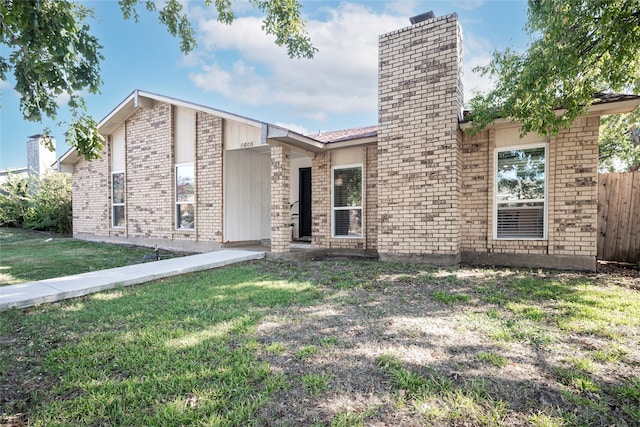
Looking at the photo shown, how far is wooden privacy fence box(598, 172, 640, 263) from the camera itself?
708cm

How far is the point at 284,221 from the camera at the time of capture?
7.97m

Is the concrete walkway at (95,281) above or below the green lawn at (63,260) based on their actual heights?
above

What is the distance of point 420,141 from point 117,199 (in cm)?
1049

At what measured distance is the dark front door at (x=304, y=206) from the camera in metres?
10.9

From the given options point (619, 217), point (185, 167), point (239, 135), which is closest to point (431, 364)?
point (619, 217)

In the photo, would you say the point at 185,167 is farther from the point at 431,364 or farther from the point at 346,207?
the point at 431,364

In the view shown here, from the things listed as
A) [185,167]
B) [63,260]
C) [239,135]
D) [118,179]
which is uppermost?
[239,135]

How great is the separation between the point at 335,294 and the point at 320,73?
41.9 ft

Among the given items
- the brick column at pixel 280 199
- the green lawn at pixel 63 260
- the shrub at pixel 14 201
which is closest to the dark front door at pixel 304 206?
the brick column at pixel 280 199

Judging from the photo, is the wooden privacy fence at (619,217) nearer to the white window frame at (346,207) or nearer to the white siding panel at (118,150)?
the white window frame at (346,207)

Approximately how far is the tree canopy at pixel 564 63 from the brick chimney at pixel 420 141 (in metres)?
0.86

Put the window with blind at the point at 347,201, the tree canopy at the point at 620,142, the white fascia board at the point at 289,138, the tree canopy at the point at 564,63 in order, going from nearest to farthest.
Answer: the tree canopy at the point at 564,63 < the white fascia board at the point at 289,138 < the window with blind at the point at 347,201 < the tree canopy at the point at 620,142

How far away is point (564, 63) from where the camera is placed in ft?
15.5

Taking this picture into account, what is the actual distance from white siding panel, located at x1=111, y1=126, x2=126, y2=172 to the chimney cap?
9.86 m
